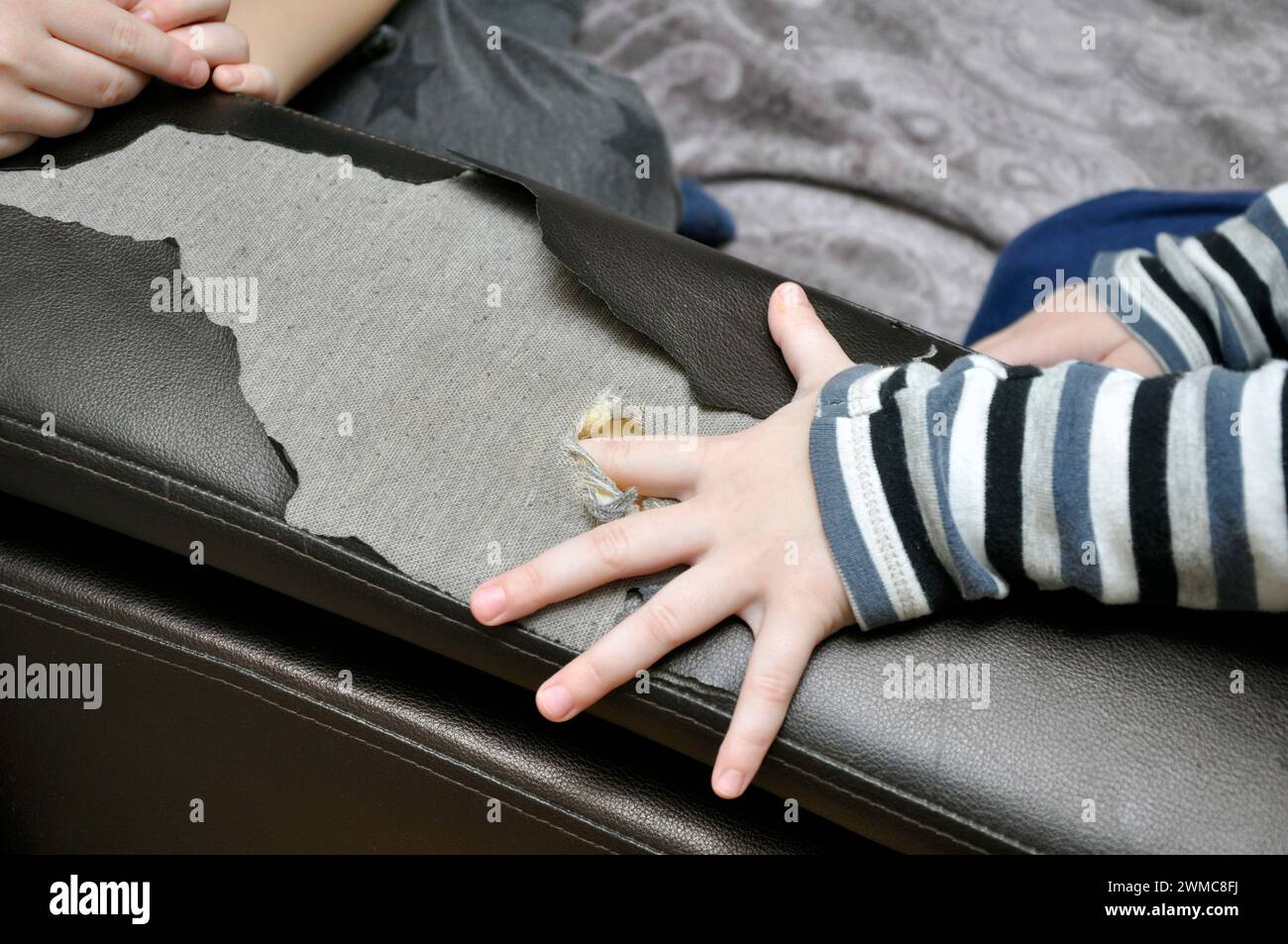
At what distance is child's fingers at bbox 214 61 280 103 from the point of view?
31.1 inches

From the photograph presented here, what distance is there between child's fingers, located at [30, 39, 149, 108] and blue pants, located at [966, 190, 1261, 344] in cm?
79

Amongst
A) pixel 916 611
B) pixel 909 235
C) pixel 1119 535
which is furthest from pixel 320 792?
pixel 909 235

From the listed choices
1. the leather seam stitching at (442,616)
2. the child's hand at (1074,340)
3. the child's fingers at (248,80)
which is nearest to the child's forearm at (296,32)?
the child's fingers at (248,80)

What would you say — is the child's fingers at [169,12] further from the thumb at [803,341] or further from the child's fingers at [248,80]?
the thumb at [803,341]

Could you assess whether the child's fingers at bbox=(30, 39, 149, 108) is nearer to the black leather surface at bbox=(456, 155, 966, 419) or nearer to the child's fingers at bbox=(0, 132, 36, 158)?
the child's fingers at bbox=(0, 132, 36, 158)

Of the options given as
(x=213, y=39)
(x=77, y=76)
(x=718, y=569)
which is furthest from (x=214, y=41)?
(x=718, y=569)

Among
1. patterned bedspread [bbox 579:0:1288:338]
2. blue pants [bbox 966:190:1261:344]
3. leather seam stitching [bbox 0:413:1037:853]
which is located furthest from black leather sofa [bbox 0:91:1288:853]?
patterned bedspread [bbox 579:0:1288:338]

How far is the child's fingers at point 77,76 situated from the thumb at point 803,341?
1.62ft

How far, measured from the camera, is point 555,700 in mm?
575

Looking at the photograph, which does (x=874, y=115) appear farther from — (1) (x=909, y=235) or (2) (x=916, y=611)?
(2) (x=916, y=611)
